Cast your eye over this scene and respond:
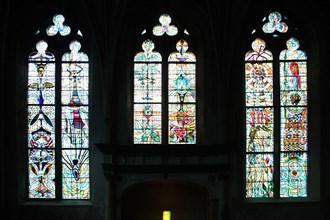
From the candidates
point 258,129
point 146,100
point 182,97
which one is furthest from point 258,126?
point 146,100

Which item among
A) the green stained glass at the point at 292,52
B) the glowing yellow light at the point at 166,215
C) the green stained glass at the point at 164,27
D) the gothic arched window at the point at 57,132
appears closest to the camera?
the glowing yellow light at the point at 166,215

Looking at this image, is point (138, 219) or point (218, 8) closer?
point (218, 8)

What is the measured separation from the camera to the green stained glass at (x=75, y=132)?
11.3 meters

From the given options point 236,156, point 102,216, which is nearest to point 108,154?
point 102,216

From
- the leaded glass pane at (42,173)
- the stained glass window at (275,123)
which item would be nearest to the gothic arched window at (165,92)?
the stained glass window at (275,123)

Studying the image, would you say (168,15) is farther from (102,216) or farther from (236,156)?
(102,216)

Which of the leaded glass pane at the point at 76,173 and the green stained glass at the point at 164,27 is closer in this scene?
the leaded glass pane at the point at 76,173

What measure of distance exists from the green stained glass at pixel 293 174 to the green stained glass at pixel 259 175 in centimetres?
31

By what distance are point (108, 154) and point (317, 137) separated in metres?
5.34

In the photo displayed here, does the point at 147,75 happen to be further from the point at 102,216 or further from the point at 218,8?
the point at 102,216

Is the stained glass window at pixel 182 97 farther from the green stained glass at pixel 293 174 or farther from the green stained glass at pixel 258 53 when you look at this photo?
the green stained glass at pixel 293 174

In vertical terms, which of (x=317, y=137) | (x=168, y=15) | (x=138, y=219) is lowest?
(x=138, y=219)

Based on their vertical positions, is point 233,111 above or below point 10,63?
below

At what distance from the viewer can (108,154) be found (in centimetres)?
1088
